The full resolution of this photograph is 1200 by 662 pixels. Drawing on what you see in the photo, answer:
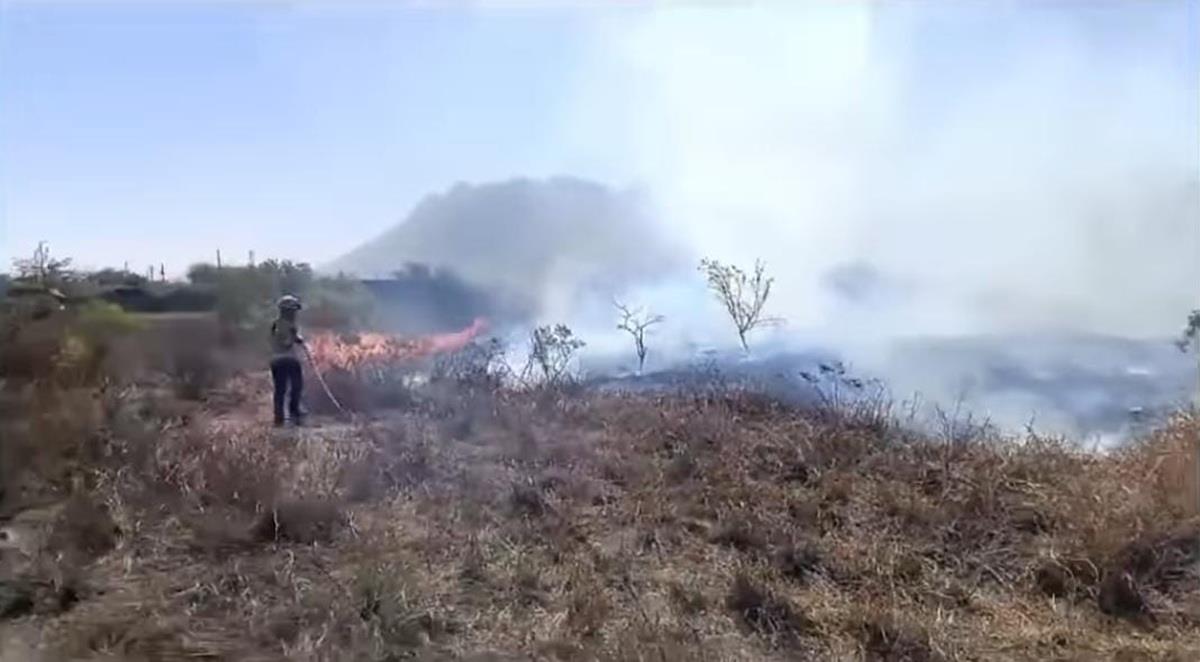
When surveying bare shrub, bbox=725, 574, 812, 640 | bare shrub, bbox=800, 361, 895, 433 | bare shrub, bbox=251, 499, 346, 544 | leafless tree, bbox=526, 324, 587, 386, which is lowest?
bare shrub, bbox=725, 574, 812, 640

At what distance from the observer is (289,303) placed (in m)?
5.45

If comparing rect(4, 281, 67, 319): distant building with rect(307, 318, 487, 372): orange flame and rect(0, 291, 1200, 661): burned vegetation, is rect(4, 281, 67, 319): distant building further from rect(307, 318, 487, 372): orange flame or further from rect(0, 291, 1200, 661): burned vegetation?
rect(307, 318, 487, 372): orange flame

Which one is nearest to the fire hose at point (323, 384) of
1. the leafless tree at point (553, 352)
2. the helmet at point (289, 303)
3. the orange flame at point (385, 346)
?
the orange flame at point (385, 346)

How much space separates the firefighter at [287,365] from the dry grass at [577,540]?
11cm

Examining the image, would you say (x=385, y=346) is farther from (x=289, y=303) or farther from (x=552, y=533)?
(x=552, y=533)

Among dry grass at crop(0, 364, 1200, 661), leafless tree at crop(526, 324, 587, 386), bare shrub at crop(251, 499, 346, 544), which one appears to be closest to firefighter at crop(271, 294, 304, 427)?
dry grass at crop(0, 364, 1200, 661)

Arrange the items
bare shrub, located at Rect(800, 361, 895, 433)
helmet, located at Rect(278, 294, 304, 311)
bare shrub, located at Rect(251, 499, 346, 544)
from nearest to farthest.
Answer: bare shrub, located at Rect(251, 499, 346, 544), helmet, located at Rect(278, 294, 304, 311), bare shrub, located at Rect(800, 361, 895, 433)

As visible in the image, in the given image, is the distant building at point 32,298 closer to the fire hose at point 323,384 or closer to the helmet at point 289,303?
the helmet at point 289,303

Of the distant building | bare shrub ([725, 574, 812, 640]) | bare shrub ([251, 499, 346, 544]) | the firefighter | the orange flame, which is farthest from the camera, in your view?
the orange flame

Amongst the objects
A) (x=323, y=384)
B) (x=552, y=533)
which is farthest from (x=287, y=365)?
(x=552, y=533)

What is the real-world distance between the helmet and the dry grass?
1.46ft

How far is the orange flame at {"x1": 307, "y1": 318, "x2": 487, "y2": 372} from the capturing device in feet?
18.9

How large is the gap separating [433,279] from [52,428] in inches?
69.9

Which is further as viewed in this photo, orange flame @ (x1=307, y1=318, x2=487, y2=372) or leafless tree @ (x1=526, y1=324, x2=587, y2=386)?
leafless tree @ (x1=526, y1=324, x2=587, y2=386)
